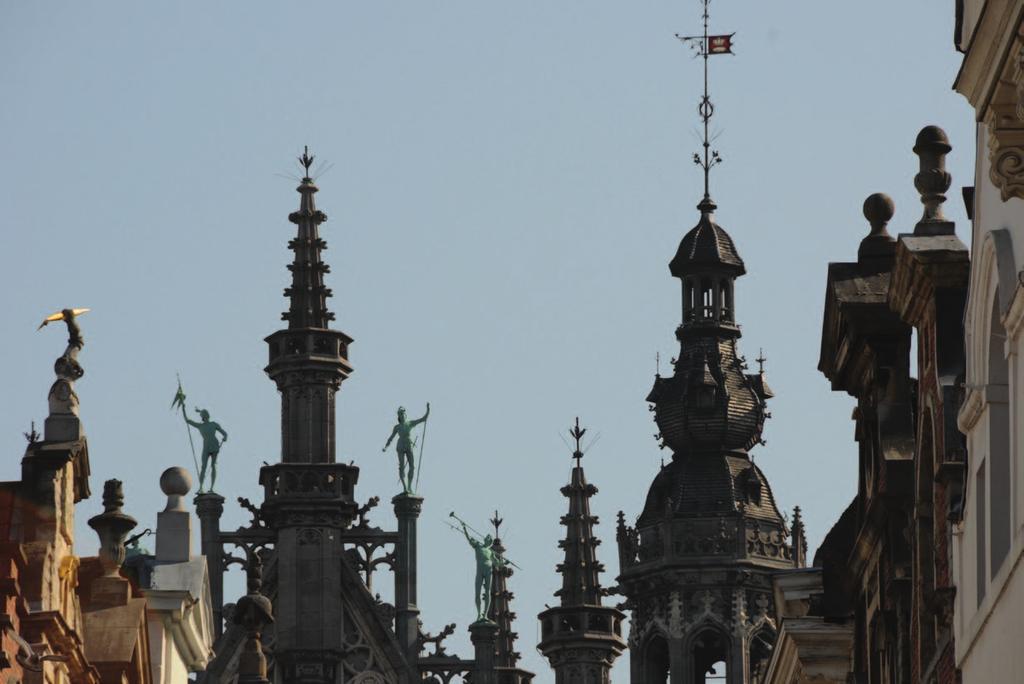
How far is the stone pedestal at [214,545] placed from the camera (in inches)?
4446

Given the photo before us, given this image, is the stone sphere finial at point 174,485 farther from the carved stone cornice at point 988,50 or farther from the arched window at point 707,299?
the arched window at point 707,299

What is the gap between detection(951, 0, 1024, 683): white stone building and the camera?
35.3 m

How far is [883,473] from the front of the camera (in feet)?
165

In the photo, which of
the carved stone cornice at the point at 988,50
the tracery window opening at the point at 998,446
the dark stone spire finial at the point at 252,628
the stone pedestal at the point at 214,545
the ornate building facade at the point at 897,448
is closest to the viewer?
the carved stone cornice at the point at 988,50

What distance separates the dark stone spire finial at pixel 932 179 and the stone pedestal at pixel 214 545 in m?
65.3

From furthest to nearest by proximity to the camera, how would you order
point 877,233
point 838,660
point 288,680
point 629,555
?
point 629,555 < point 288,680 < point 838,660 < point 877,233

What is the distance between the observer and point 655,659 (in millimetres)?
126000

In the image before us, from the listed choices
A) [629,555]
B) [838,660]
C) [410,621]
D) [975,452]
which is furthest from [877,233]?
[629,555]

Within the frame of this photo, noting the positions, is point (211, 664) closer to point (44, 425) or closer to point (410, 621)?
point (410, 621)

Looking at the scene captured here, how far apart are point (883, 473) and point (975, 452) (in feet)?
31.6

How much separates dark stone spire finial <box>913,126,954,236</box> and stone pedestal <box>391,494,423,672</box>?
64.0 metres

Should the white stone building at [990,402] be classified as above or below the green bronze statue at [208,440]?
below

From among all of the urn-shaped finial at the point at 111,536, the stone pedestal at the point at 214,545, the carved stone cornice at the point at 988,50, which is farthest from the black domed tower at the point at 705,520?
the carved stone cornice at the point at 988,50

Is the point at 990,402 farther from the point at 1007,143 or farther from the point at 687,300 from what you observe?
the point at 687,300
